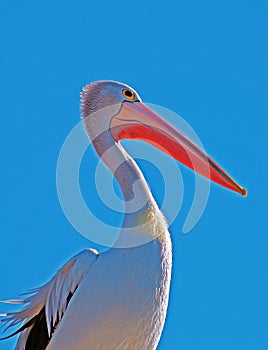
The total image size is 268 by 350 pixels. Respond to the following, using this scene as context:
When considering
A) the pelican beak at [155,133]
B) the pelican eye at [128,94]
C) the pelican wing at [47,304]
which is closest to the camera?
the pelican wing at [47,304]

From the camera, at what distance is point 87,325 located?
7.86 meters

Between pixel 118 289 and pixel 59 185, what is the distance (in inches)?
58.9

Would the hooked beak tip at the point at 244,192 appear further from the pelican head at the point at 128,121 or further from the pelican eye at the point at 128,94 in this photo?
the pelican eye at the point at 128,94

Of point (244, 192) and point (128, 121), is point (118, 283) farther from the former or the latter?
point (128, 121)

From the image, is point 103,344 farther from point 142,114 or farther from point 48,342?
point 142,114

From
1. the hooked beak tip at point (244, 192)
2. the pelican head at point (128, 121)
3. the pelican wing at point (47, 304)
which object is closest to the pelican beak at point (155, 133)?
the pelican head at point (128, 121)

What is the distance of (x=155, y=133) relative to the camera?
30.0ft

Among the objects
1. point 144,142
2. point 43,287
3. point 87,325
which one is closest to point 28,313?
point 43,287

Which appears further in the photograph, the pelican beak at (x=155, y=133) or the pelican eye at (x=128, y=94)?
the pelican eye at (x=128, y=94)

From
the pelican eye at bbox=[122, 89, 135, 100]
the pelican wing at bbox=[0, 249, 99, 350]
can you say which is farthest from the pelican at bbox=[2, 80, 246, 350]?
the pelican eye at bbox=[122, 89, 135, 100]

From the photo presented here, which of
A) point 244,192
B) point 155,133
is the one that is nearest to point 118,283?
point 244,192

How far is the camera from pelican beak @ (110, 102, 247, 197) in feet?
29.3

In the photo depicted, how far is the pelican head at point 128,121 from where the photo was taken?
9023mm

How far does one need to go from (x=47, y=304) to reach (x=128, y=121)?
1953mm
